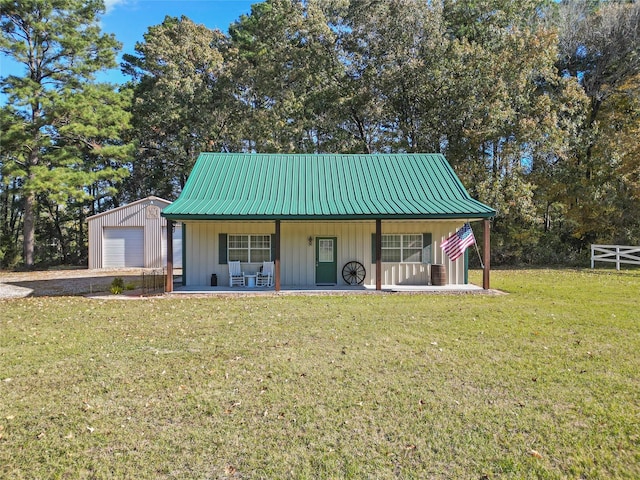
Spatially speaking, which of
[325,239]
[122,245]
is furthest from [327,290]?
[122,245]

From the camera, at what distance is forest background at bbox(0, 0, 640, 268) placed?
802 inches

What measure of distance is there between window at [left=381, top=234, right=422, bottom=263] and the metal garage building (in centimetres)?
1256

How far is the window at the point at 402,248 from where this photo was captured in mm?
13625

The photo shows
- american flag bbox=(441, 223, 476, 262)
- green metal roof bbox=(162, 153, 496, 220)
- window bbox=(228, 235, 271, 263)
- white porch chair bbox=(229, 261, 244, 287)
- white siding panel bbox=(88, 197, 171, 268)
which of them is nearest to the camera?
green metal roof bbox=(162, 153, 496, 220)

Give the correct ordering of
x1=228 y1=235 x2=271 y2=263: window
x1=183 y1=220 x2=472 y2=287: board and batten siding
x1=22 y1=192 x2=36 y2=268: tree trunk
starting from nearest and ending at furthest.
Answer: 1. x1=183 y1=220 x2=472 y2=287: board and batten siding
2. x1=228 y1=235 x2=271 y2=263: window
3. x1=22 y1=192 x2=36 y2=268: tree trunk

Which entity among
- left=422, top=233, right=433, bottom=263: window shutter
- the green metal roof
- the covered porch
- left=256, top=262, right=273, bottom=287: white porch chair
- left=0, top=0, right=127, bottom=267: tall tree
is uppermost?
left=0, top=0, right=127, bottom=267: tall tree

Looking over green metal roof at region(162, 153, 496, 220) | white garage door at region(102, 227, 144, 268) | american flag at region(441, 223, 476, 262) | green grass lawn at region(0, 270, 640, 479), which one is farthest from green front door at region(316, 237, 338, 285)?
white garage door at region(102, 227, 144, 268)

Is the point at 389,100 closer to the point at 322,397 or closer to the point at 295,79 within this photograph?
the point at 295,79

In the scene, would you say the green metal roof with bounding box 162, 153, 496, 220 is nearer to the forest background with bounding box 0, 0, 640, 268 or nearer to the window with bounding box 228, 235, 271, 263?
the window with bounding box 228, 235, 271, 263

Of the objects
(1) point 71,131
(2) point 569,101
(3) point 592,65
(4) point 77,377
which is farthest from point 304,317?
(3) point 592,65

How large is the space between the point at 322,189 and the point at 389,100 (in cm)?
1246

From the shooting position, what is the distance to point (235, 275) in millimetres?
13375

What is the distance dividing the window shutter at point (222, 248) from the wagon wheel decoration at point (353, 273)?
4.02 meters

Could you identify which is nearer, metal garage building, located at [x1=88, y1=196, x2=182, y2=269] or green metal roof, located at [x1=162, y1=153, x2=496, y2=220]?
green metal roof, located at [x1=162, y1=153, x2=496, y2=220]
